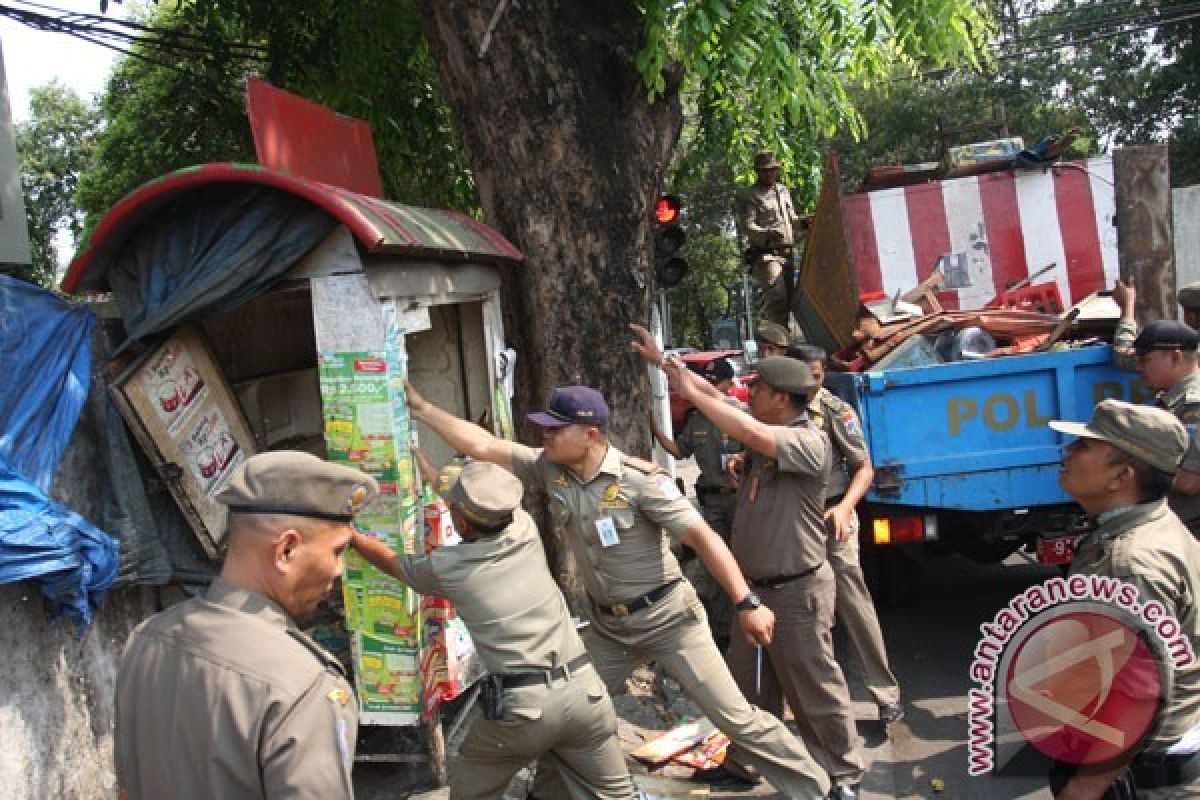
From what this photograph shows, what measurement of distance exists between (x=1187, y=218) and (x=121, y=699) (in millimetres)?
12321

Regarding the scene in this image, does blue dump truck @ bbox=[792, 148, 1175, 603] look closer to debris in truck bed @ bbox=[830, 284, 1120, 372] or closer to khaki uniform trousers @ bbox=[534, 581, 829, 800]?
debris in truck bed @ bbox=[830, 284, 1120, 372]

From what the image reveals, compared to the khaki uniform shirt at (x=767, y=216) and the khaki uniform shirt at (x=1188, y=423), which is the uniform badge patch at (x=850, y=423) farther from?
the khaki uniform shirt at (x=767, y=216)

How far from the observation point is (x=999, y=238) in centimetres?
706


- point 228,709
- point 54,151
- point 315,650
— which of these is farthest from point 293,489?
point 54,151

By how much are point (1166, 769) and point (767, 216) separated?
6871 millimetres

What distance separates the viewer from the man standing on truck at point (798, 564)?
4.43 m

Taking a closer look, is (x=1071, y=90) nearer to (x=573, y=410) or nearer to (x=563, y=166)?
(x=563, y=166)

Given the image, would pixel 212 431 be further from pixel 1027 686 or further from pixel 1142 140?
pixel 1142 140

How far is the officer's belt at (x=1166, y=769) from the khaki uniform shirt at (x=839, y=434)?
2.60 metres

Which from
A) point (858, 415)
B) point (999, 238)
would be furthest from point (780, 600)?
point (999, 238)

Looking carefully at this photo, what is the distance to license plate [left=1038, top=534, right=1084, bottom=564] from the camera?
18.3ft

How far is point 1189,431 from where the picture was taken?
4.71 m

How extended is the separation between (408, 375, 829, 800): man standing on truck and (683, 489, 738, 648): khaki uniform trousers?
2.05 m

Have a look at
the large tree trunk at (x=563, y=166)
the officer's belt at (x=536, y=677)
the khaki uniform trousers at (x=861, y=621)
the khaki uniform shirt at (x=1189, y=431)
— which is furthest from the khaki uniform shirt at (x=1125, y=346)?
the officer's belt at (x=536, y=677)
